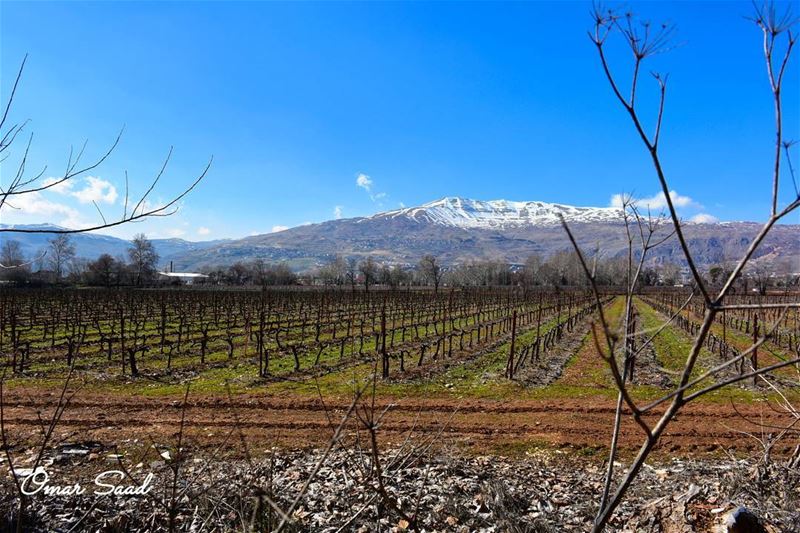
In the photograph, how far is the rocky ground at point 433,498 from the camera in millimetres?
4301

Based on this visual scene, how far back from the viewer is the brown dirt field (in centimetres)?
812

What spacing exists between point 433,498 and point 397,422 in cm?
398

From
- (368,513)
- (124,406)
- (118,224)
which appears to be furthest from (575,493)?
(124,406)

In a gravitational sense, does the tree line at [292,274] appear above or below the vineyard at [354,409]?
above

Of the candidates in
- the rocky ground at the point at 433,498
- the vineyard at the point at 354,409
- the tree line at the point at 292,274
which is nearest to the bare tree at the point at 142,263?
the tree line at the point at 292,274

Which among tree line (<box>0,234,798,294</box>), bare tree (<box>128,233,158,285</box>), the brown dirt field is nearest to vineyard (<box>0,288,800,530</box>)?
the brown dirt field

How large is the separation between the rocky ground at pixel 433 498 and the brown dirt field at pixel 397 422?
1.06m

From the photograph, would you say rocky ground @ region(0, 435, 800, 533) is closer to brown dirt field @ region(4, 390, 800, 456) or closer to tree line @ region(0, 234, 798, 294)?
brown dirt field @ region(4, 390, 800, 456)

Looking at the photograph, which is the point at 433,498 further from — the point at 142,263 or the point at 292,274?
the point at 292,274

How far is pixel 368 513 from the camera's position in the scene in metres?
4.70

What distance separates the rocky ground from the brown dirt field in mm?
1058

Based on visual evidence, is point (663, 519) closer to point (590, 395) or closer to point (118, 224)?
point (118, 224)

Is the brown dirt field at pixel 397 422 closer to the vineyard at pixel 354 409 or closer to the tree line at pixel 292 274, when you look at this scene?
the vineyard at pixel 354 409

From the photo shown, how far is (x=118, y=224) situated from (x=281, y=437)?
6.85m
